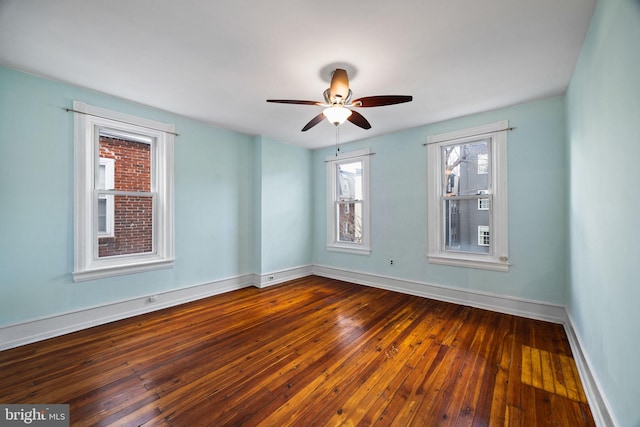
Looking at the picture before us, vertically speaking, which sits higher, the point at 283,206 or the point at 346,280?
the point at 283,206

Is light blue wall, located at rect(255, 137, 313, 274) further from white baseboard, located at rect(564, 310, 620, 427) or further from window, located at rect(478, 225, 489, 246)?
white baseboard, located at rect(564, 310, 620, 427)

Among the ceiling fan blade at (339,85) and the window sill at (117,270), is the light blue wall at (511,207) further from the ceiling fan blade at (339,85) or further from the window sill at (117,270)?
the window sill at (117,270)

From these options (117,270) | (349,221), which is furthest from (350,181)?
(117,270)

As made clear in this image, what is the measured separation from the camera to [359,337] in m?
2.64

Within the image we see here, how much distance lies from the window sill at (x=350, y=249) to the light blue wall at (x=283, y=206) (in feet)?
1.91

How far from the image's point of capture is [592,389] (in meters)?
1.70

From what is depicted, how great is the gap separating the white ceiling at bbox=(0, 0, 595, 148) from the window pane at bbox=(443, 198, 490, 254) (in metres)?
1.41

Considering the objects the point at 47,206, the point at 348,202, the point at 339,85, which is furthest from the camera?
the point at 348,202

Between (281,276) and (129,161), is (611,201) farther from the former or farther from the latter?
(129,161)

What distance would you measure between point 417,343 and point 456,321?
2.74 feet

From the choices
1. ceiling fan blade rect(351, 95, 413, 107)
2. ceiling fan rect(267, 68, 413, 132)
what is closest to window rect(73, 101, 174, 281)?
ceiling fan rect(267, 68, 413, 132)

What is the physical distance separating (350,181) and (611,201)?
381 centimetres

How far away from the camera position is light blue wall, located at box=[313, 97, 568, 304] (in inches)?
117

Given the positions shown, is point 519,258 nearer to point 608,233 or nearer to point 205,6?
point 608,233
